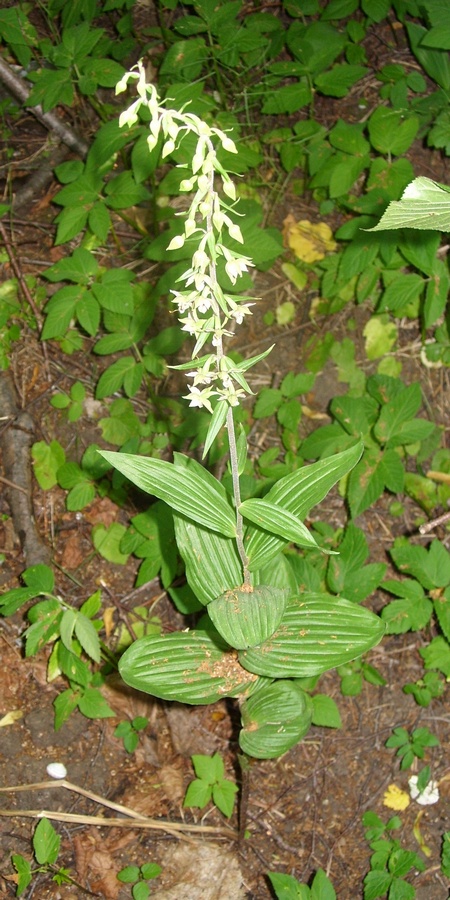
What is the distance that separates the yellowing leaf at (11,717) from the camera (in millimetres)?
3229

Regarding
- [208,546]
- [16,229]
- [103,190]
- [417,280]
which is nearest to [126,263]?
[103,190]

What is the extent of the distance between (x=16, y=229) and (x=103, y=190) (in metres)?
0.61

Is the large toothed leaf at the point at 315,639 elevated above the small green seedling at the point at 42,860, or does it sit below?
above

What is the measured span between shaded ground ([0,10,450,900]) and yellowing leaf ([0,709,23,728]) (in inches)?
1.0

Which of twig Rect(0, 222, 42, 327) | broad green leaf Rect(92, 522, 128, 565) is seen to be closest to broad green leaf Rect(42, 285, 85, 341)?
twig Rect(0, 222, 42, 327)

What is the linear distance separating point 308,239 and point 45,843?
11.2ft

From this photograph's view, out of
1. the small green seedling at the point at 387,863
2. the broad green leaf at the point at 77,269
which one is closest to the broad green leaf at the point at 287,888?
the small green seedling at the point at 387,863

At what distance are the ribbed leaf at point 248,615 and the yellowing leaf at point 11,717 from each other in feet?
5.03

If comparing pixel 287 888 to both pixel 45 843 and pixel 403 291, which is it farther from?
pixel 403 291

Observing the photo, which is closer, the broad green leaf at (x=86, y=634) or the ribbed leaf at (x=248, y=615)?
the ribbed leaf at (x=248, y=615)

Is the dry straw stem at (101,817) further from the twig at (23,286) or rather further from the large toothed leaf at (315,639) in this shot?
the twig at (23,286)

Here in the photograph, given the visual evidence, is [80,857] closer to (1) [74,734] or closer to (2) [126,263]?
(1) [74,734]

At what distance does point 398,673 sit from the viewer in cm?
364

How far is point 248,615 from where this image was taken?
2.18 meters
